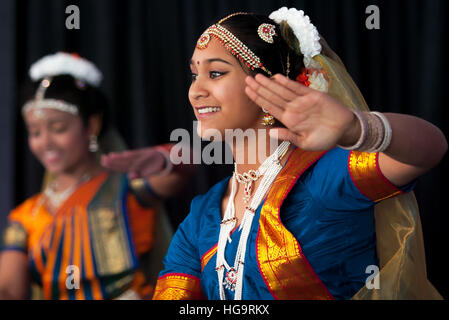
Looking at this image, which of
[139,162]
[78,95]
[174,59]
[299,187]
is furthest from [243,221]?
[78,95]

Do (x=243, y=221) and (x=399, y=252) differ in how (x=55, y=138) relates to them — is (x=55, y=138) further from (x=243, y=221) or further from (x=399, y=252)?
(x=399, y=252)

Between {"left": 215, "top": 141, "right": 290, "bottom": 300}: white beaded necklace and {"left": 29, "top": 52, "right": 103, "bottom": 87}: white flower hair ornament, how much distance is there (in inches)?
42.5

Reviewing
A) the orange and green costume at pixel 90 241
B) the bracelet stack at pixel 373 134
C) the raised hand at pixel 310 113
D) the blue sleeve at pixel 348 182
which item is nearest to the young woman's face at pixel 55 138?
the orange and green costume at pixel 90 241

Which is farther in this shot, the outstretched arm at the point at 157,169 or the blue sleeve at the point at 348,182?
the outstretched arm at the point at 157,169

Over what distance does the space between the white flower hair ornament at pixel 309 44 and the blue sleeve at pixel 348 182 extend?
0.20m

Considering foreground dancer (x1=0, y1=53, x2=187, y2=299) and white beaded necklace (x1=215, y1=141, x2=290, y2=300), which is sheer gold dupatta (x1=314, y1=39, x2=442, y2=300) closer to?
white beaded necklace (x1=215, y1=141, x2=290, y2=300)

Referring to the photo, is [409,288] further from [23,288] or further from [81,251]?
[23,288]

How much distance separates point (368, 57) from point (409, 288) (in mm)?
939

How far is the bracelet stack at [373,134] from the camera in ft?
2.89

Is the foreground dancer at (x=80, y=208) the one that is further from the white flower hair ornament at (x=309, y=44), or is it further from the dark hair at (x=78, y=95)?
the white flower hair ornament at (x=309, y=44)

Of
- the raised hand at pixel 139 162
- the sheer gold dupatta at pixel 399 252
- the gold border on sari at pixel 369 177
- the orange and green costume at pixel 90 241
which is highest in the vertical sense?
the gold border on sari at pixel 369 177

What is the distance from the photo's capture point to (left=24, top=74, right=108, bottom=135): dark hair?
207 cm

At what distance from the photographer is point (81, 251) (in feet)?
6.43
